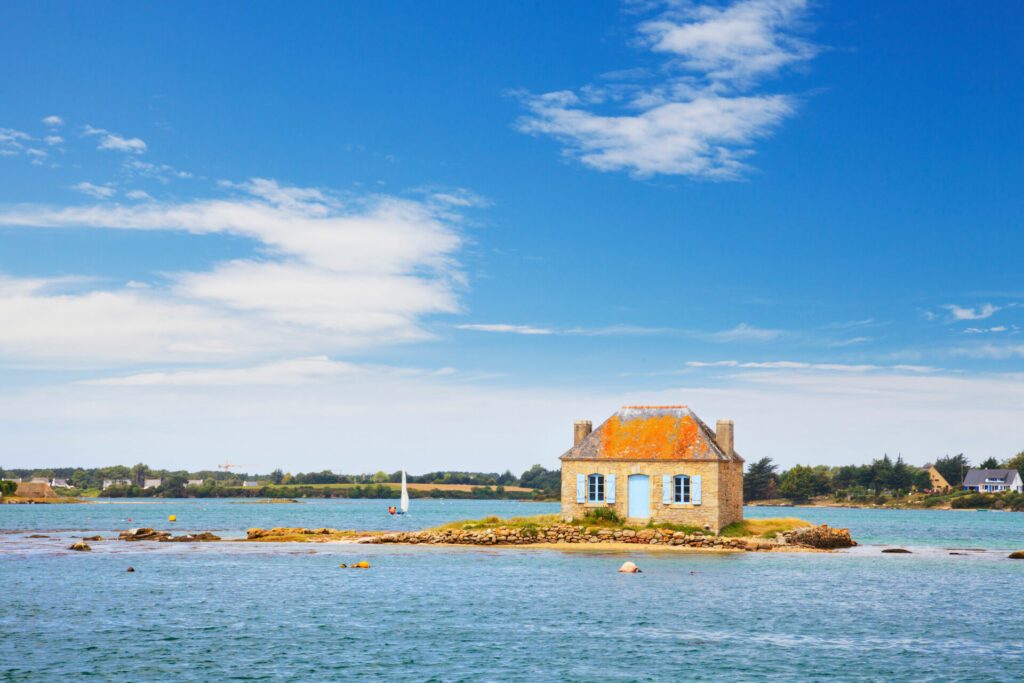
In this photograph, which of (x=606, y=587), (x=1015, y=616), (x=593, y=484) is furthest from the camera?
(x=593, y=484)

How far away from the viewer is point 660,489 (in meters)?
59.1

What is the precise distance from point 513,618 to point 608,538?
2395 centimetres

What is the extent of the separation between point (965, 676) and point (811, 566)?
26761 millimetres

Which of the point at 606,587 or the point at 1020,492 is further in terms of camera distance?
the point at 1020,492

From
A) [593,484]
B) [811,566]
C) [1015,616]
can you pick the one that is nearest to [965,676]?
[1015,616]

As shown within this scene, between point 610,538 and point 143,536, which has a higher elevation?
point 610,538

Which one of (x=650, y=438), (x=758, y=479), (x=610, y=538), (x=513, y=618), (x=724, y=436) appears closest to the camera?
(x=513, y=618)

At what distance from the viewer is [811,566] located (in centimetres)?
5294

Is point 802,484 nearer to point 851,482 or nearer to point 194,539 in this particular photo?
point 851,482

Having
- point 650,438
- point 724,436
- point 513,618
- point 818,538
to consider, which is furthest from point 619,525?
point 513,618

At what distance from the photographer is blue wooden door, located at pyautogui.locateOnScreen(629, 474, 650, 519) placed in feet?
195

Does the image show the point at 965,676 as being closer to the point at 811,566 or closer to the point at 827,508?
the point at 811,566

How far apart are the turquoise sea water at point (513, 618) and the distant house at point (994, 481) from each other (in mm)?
138464

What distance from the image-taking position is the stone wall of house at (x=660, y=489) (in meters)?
58.0
